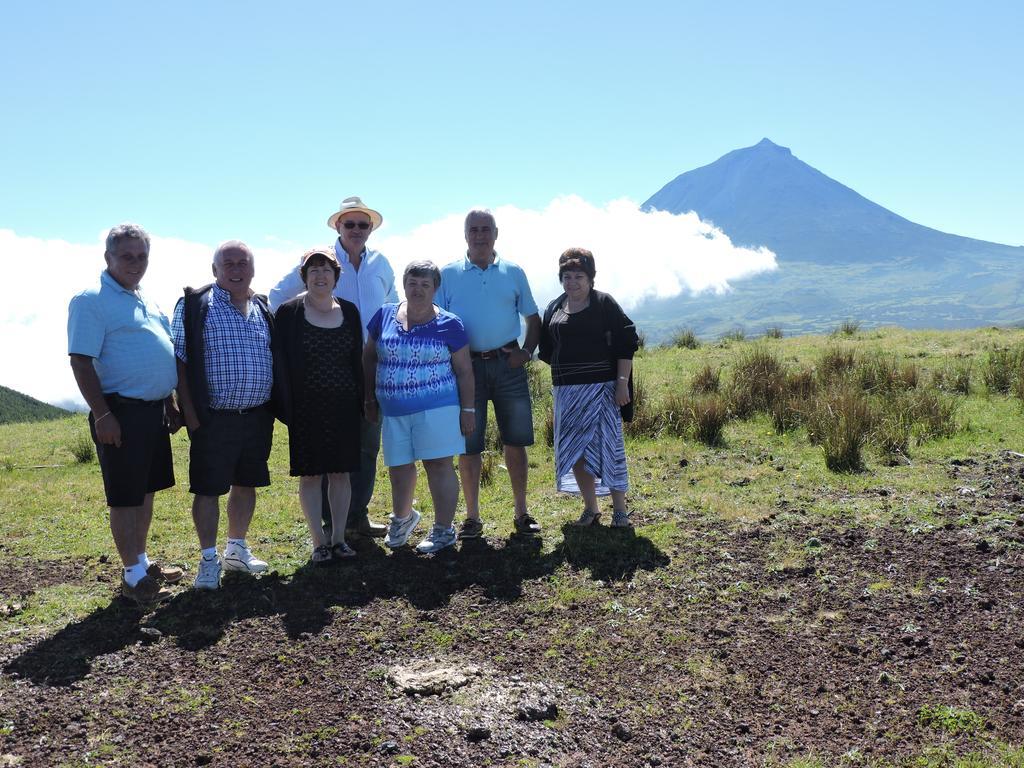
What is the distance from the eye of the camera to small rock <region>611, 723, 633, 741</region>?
3.07 m

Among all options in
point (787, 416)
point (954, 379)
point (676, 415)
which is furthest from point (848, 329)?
point (676, 415)

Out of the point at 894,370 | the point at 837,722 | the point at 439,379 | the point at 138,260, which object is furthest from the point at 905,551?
the point at 894,370

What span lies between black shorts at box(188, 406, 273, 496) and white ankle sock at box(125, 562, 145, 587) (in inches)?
19.5

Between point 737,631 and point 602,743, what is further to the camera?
point 737,631

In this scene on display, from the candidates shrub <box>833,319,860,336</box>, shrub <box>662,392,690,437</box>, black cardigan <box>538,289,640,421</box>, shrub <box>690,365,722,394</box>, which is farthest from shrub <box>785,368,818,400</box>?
shrub <box>833,319,860,336</box>

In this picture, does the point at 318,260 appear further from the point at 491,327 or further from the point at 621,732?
the point at 621,732

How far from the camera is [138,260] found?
421 centimetres

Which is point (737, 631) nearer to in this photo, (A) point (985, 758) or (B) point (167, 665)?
(A) point (985, 758)

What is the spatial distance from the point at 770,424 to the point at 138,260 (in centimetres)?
668

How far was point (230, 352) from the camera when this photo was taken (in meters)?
4.45

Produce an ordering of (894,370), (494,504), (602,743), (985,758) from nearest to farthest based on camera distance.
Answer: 1. (985,758)
2. (602,743)
3. (494,504)
4. (894,370)

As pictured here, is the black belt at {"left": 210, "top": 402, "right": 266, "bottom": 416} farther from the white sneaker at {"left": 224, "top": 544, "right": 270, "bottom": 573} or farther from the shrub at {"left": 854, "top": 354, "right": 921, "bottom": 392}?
the shrub at {"left": 854, "top": 354, "right": 921, "bottom": 392}

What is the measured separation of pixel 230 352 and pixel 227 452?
0.57 meters

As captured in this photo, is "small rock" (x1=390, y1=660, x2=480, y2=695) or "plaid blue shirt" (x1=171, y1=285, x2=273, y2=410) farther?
"plaid blue shirt" (x1=171, y1=285, x2=273, y2=410)
